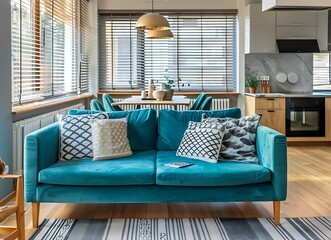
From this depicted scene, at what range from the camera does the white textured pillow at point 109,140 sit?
3.76 m

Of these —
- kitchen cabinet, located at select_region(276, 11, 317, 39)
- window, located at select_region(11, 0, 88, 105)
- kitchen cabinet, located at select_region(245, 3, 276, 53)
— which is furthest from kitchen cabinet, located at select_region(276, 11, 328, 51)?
window, located at select_region(11, 0, 88, 105)

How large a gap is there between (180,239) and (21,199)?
1.12 metres

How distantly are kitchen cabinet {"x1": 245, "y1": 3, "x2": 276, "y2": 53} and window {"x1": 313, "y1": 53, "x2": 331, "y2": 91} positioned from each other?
1080 mm

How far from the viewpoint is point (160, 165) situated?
3529 mm

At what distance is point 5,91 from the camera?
13.0ft

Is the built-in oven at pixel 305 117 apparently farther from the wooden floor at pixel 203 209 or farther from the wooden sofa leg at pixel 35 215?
the wooden sofa leg at pixel 35 215

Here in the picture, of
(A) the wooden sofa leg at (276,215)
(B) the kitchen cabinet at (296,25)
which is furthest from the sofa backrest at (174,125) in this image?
(B) the kitchen cabinet at (296,25)

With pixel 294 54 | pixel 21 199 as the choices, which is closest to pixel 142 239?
pixel 21 199

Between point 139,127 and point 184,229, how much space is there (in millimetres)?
1228

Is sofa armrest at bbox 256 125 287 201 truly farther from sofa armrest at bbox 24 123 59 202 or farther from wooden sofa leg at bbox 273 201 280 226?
sofa armrest at bbox 24 123 59 202

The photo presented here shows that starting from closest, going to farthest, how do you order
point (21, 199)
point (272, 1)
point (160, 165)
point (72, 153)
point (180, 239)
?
point (21, 199) < point (180, 239) < point (160, 165) < point (72, 153) < point (272, 1)

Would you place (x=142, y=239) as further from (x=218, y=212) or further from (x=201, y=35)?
(x=201, y=35)

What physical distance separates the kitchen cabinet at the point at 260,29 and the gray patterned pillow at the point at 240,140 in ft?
12.8

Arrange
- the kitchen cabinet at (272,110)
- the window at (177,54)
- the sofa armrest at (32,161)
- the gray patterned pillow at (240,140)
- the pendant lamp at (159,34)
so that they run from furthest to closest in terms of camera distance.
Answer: the window at (177,54)
the kitchen cabinet at (272,110)
the pendant lamp at (159,34)
the gray patterned pillow at (240,140)
the sofa armrest at (32,161)
